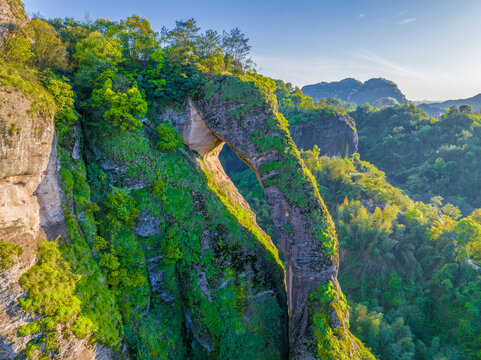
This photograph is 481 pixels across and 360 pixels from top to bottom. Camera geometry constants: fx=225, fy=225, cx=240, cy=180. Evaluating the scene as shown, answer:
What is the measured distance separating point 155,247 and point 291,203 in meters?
9.28

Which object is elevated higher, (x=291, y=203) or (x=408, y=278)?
(x=291, y=203)

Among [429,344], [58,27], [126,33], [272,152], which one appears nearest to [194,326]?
[272,152]

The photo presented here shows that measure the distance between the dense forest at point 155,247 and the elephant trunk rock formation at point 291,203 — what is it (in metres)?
0.26

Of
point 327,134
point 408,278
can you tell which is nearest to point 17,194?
point 408,278

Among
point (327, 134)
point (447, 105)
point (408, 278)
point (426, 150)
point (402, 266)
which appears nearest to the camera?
point (408, 278)

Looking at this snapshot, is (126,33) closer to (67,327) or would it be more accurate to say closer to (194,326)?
(67,327)

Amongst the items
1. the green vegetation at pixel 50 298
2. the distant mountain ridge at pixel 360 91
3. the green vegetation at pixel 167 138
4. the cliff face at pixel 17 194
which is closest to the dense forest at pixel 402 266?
the green vegetation at pixel 167 138

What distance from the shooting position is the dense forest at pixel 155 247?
10641 mm

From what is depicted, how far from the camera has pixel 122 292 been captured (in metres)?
12.4

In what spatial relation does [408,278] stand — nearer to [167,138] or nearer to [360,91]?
[167,138]

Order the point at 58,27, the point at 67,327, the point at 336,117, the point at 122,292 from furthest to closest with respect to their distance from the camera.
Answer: the point at 336,117, the point at 58,27, the point at 122,292, the point at 67,327

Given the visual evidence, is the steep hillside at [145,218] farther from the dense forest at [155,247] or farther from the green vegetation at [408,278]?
the green vegetation at [408,278]

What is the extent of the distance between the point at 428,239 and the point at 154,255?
28517mm

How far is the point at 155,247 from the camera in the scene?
562 inches
